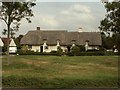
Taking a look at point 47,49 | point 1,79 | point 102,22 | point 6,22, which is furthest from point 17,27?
point 47,49

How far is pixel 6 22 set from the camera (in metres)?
26.4

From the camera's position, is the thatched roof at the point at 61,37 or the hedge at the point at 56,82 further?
the thatched roof at the point at 61,37

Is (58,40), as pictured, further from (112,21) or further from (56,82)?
(56,82)

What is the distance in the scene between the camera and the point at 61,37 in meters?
71.6

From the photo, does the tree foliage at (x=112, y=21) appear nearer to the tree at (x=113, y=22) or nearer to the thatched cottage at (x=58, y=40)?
the tree at (x=113, y=22)

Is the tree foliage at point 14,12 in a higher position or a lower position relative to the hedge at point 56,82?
higher

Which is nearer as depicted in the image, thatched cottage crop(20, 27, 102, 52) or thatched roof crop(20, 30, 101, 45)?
thatched cottage crop(20, 27, 102, 52)

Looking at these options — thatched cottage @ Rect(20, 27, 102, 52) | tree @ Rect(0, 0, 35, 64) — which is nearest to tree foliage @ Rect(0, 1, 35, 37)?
tree @ Rect(0, 0, 35, 64)

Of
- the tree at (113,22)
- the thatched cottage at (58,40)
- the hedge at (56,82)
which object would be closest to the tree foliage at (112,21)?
the tree at (113,22)

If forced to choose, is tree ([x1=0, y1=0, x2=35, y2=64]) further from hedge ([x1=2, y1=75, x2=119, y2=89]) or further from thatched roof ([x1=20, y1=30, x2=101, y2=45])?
thatched roof ([x1=20, y1=30, x2=101, y2=45])

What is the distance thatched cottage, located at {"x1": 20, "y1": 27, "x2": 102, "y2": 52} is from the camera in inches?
2771

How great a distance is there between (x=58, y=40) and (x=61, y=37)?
3.77 ft

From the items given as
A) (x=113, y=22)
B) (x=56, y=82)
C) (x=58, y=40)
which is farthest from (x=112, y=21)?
(x=58, y=40)

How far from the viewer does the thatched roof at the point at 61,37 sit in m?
70.8
